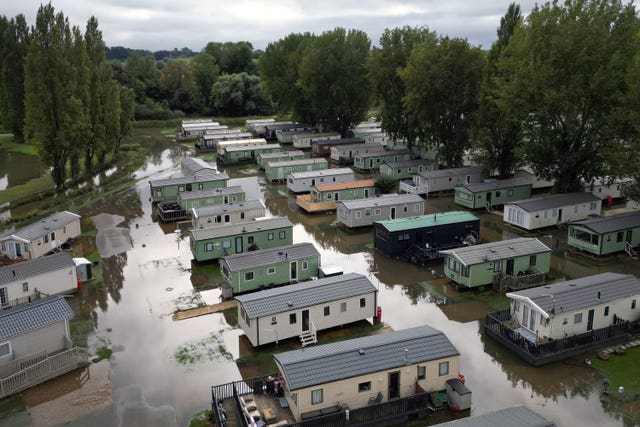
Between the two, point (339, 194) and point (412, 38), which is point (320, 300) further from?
point (412, 38)

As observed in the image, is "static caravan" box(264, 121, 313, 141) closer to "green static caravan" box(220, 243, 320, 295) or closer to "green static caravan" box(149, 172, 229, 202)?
"green static caravan" box(149, 172, 229, 202)

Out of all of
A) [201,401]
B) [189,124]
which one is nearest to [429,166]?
[201,401]

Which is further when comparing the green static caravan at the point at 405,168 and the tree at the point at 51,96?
the green static caravan at the point at 405,168

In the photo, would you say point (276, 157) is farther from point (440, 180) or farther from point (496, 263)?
point (496, 263)

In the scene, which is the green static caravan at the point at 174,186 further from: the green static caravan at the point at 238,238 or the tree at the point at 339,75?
the tree at the point at 339,75

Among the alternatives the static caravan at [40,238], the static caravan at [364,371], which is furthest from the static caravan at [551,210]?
the static caravan at [40,238]
